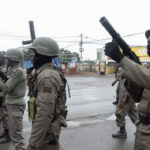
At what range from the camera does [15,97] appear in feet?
13.0

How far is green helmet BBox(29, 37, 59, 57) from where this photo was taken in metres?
2.57

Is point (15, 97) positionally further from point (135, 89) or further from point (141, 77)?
point (141, 77)

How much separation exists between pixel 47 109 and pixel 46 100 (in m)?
0.09

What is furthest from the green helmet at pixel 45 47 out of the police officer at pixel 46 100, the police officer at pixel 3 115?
the police officer at pixel 3 115

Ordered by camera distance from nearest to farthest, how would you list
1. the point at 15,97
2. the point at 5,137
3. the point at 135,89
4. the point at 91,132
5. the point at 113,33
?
the point at 113,33 → the point at 135,89 → the point at 15,97 → the point at 5,137 → the point at 91,132

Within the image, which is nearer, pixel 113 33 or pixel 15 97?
pixel 113 33

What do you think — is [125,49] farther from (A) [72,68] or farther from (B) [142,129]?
(A) [72,68]

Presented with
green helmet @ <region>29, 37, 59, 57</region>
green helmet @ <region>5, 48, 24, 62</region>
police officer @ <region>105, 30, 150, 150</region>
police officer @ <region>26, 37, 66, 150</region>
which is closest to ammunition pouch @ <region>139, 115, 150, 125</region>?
police officer @ <region>105, 30, 150, 150</region>

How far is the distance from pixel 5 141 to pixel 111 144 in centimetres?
217

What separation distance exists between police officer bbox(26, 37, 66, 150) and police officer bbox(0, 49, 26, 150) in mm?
1286

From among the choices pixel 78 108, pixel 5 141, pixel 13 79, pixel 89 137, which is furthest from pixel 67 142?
pixel 78 108

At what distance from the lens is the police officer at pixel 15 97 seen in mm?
3707

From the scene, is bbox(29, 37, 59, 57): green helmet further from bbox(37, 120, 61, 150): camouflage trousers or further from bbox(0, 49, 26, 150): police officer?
bbox(0, 49, 26, 150): police officer

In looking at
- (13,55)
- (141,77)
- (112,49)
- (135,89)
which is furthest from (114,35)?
(13,55)
